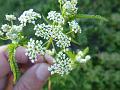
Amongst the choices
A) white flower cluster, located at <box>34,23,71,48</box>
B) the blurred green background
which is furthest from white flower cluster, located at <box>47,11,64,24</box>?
the blurred green background

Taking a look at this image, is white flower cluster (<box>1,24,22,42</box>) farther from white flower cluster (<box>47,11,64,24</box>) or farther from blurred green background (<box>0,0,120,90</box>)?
blurred green background (<box>0,0,120,90</box>)

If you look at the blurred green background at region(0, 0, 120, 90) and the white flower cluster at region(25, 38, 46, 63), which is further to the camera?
the blurred green background at region(0, 0, 120, 90)

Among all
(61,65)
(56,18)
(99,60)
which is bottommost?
(99,60)

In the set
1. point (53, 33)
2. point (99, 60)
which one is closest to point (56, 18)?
point (53, 33)

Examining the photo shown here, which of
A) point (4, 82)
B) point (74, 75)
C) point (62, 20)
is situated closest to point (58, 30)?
point (62, 20)

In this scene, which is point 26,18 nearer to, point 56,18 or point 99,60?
point 56,18

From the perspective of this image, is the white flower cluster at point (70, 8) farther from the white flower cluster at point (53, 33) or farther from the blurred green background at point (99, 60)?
the blurred green background at point (99, 60)
